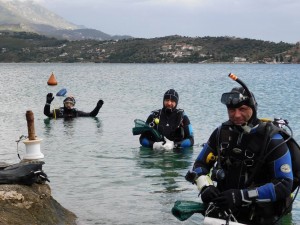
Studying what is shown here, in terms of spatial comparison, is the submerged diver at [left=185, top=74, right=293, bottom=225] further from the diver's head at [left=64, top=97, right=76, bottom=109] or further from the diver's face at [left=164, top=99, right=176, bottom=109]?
the diver's head at [left=64, top=97, right=76, bottom=109]

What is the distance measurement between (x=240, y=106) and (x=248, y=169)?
2.12ft


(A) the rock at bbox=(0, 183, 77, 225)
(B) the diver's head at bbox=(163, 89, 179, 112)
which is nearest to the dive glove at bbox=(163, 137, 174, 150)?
(B) the diver's head at bbox=(163, 89, 179, 112)

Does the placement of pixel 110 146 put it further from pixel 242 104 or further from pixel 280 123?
pixel 242 104

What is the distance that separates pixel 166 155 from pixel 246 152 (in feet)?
30.0

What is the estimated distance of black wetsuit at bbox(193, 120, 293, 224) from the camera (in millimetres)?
5145

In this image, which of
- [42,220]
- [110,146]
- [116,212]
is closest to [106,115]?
[110,146]

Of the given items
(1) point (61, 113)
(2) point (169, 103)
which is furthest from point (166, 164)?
(1) point (61, 113)

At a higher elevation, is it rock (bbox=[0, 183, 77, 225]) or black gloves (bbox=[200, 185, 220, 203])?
black gloves (bbox=[200, 185, 220, 203])

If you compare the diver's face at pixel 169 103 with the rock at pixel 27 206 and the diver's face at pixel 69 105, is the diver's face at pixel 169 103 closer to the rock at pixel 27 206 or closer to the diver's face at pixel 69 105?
the rock at pixel 27 206

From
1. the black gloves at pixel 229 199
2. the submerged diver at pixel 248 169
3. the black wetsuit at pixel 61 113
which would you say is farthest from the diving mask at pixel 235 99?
the black wetsuit at pixel 61 113

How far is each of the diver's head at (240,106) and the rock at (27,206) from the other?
9.75 feet

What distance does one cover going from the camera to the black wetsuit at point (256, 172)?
5145 mm

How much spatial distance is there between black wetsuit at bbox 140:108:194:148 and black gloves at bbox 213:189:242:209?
8844 mm

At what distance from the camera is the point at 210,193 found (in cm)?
521
